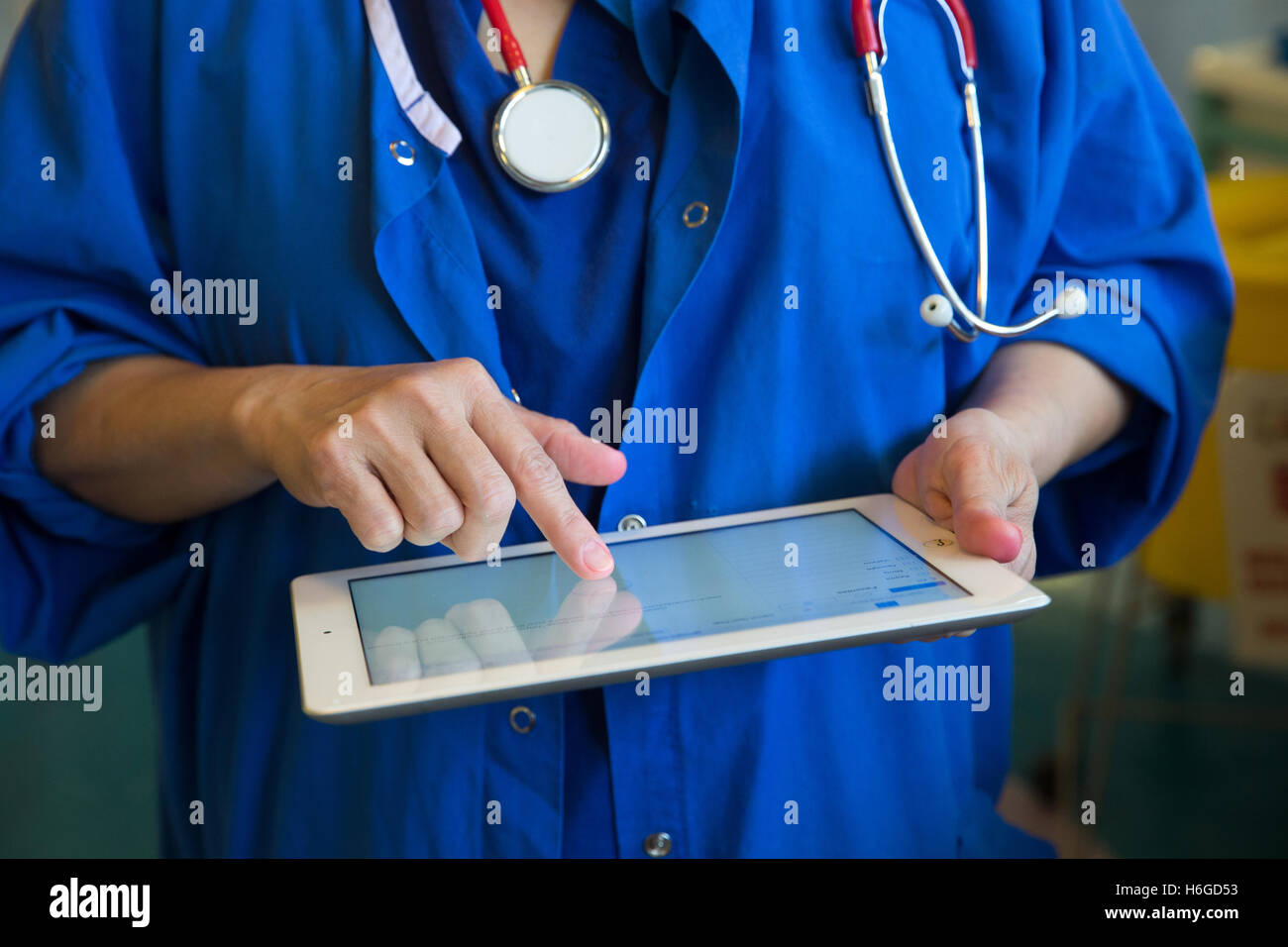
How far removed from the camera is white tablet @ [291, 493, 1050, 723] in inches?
21.8

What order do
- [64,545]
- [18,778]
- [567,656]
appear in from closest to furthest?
1. [567,656]
2. [64,545]
3. [18,778]

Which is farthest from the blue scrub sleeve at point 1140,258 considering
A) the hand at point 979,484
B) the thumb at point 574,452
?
the thumb at point 574,452

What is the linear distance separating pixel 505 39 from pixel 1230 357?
1.11 metres

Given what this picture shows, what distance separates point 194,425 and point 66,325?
127 mm

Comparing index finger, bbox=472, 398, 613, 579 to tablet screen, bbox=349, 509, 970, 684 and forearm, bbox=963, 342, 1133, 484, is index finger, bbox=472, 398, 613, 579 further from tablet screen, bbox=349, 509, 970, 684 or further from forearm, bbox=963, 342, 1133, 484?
forearm, bbox=963, 342, 1133, 484

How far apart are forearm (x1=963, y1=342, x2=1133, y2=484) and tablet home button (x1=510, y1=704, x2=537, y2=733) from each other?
37 cm

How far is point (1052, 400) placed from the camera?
0.78 metres

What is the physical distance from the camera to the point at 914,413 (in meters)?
0.76

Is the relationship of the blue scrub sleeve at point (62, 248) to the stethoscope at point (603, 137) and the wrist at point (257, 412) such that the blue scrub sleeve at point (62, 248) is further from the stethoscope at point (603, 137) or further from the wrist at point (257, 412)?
the stethoscope at point (603, 137)

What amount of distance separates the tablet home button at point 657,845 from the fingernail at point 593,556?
226mm

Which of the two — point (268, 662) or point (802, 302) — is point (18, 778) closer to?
point (268, 662)

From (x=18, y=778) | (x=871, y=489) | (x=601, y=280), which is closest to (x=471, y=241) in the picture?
(x=601, y=280)

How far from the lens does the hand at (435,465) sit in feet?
1.92

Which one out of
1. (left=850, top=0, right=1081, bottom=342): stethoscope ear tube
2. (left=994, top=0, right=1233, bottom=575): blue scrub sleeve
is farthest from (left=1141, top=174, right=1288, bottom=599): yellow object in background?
(left=850, top=0, right=1081, bottom=342): stethoscope ear tube
